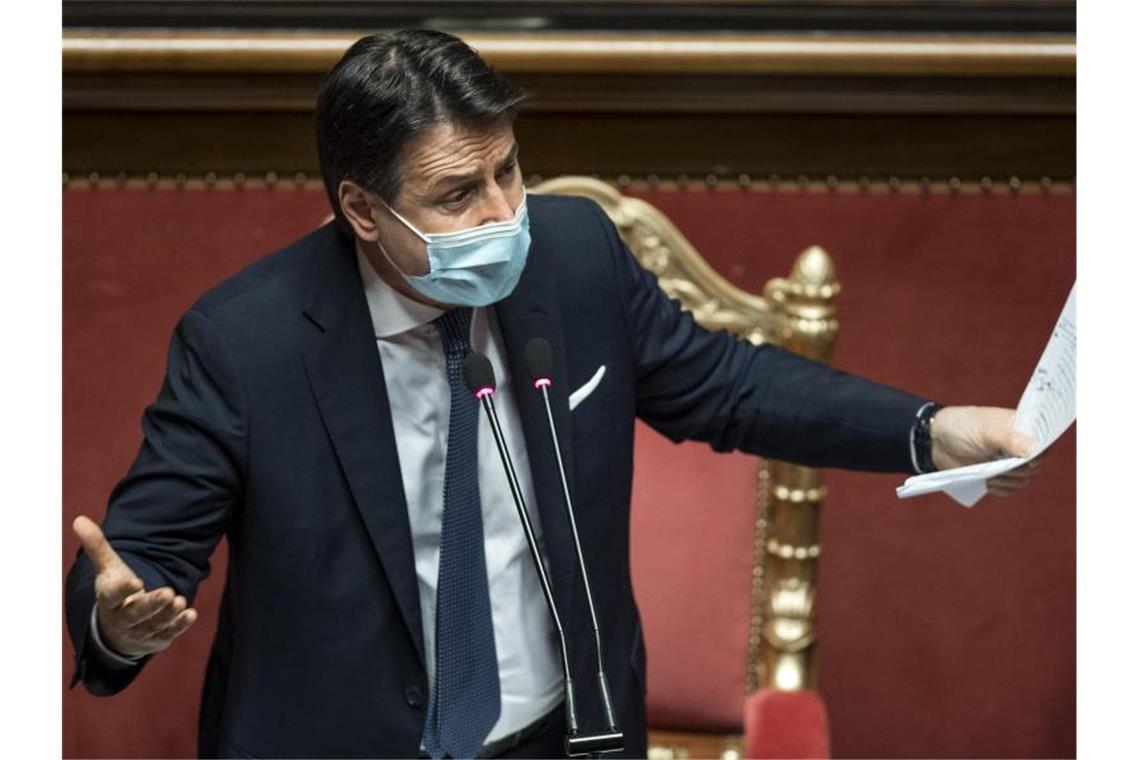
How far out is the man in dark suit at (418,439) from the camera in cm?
148

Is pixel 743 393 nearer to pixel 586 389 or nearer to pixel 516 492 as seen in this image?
pixel 586 389

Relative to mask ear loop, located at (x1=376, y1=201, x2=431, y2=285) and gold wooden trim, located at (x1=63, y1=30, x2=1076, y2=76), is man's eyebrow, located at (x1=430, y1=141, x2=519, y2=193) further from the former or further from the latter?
gold wooden trim, located at (x1=63, y1=30, x2=1076, y2=76)

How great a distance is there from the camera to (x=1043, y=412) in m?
1.44

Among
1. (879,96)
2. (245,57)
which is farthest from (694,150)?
(245,57)

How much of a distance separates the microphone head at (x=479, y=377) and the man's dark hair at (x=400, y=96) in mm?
214

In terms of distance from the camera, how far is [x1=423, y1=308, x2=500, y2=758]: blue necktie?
→ 1581 millimetres

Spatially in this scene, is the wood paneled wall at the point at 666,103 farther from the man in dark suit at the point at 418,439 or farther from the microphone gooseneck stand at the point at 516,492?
the microphone gooseneck stand at the point at 516,492

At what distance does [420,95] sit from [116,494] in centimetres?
45

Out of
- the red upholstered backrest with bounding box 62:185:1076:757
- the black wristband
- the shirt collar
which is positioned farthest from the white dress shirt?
the red upholstered backrest with bounding box 62:185:1076:757

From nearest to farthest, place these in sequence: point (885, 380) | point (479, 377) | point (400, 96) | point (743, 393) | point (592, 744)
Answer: point (592, 744), point (479, 377), point (400, 96), point (743, 393), point (885, 380)

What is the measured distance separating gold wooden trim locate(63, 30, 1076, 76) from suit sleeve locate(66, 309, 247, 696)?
88 cm

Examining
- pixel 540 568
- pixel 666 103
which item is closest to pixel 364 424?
pixel 540 568

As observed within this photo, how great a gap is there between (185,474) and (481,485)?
0.28m

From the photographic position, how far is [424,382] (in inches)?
63.5
